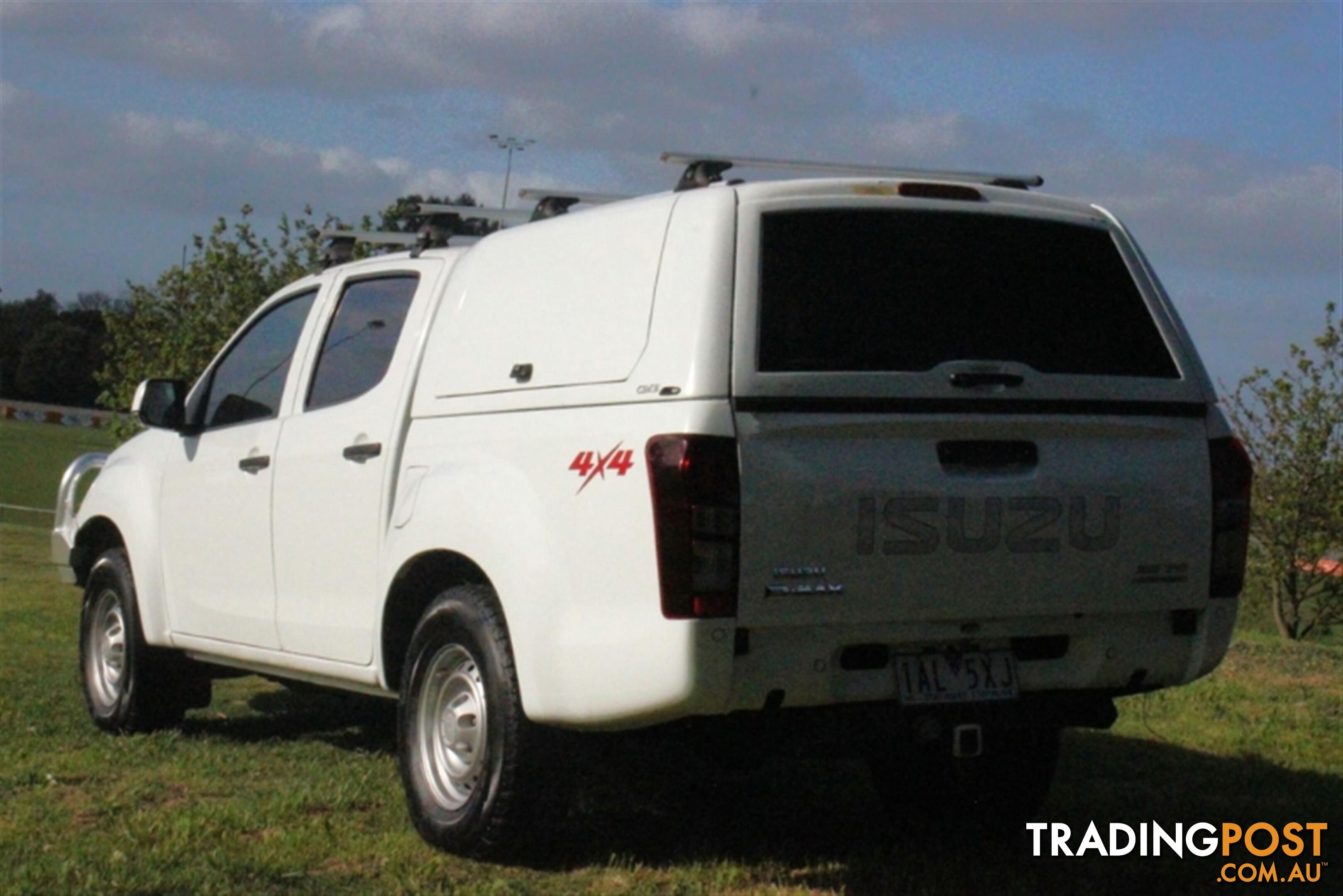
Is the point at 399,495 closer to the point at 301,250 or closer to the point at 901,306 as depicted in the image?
the point at 901,306

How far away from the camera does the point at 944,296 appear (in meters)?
5.70

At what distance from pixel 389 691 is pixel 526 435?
1.35 m

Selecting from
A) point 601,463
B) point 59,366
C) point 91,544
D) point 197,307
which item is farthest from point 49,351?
point 601,463

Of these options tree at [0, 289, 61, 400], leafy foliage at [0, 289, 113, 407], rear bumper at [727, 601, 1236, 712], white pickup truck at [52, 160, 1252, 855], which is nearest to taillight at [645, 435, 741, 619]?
white pickup truck at [52, 160, 1252, 855]

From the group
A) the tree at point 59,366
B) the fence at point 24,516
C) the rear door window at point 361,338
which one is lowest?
the fence at point 24,516

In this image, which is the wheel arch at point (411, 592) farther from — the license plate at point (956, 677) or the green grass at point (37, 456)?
the green grass at point (37, 456)

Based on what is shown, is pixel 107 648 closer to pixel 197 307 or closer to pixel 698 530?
pixel 698 530

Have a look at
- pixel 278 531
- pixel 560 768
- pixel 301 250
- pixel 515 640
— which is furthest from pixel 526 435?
pixel 301 250

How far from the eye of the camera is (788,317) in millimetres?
5418

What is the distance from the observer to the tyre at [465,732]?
5754 millimetres

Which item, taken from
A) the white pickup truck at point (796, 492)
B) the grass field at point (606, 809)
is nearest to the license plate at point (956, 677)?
the white pickup truck at point (796, 492)

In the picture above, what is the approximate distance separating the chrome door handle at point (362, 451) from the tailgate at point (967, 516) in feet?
6.35

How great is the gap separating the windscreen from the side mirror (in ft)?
12.1

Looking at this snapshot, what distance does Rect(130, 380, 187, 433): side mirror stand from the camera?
8.25m
